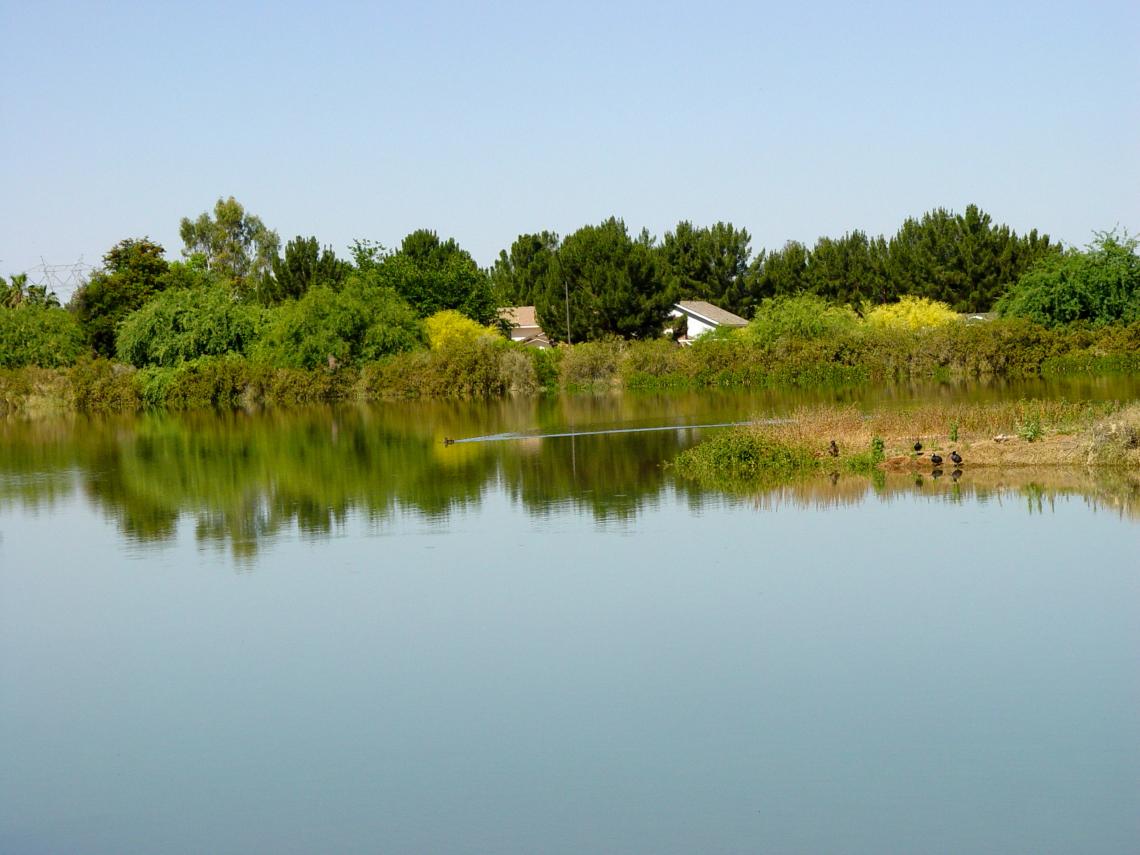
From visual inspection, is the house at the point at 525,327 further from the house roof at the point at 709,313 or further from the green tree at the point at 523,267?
the house roof at the point at 709,313

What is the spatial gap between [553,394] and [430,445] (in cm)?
3090

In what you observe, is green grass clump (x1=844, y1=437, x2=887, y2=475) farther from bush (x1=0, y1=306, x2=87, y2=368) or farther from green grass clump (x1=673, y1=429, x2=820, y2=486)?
bush (x1=0, y1=306, x2=87, y2=368)

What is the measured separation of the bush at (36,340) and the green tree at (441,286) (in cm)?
2003

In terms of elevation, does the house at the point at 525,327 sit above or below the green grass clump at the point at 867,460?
above

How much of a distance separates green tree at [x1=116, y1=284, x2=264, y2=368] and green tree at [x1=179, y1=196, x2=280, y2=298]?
119 ft

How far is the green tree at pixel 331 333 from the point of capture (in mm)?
79625

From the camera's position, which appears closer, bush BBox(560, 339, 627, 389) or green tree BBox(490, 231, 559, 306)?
bush BBox(560, 339, 627, 389)

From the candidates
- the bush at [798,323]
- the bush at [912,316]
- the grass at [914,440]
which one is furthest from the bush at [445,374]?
the grass at [914,440]

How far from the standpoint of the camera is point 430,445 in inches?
1727

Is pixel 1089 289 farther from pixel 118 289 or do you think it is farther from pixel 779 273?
pixel 118 289

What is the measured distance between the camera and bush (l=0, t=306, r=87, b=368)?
8725cm

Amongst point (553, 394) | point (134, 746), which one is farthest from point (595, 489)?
point (553, 394)

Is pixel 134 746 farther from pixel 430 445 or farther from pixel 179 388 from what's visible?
pixel 179 388

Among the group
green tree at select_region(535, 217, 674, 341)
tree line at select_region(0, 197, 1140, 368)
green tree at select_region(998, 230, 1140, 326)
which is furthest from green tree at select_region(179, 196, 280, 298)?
green tree at select_region(998, 230, 1140, 326)
